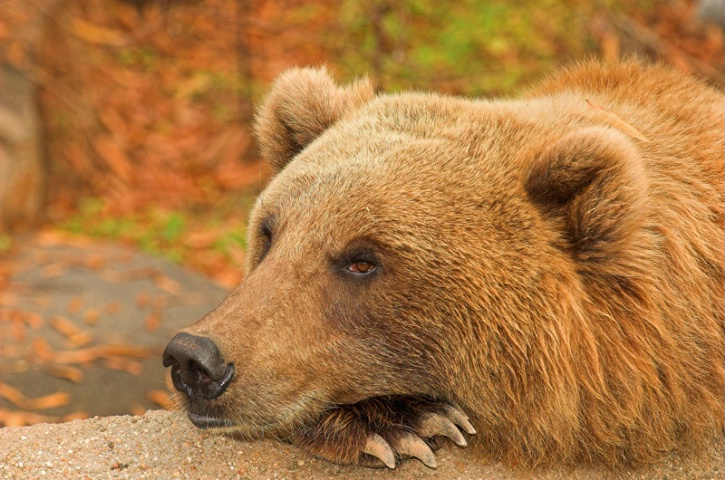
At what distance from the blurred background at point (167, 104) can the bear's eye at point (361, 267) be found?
3845 millimetres

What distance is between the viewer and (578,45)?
1129 cm

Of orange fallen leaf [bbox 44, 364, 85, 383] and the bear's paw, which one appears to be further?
orange fallen leaf [bbox 44, 364, 85, 383]

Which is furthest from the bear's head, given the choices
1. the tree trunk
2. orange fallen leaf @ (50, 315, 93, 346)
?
the tree trunk

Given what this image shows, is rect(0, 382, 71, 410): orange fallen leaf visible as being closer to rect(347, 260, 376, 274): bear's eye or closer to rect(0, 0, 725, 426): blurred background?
rect(0, 0, 725, 426): blurred background

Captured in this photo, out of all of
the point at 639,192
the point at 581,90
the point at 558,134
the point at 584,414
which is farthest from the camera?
the point at 581,90

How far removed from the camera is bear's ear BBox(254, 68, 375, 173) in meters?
4.64

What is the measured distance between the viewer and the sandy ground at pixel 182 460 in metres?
3.65

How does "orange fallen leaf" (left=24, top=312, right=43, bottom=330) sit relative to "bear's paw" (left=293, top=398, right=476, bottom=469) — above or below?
below

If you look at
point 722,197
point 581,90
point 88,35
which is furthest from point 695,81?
point 88,35

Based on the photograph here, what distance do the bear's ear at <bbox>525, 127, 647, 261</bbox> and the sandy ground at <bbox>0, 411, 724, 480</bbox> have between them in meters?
1.04

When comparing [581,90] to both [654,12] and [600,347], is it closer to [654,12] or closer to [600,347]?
[600,347]

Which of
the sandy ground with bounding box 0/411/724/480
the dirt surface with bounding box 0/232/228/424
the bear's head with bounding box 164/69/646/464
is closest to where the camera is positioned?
the bear's head with bounding box 164/69/646/464

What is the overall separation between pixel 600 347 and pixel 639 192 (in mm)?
690

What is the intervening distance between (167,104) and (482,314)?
31.3 feet
